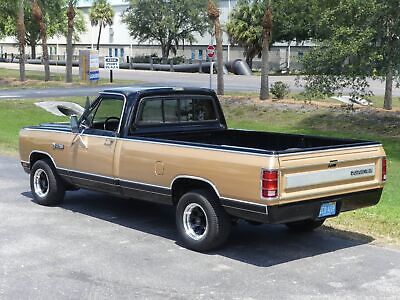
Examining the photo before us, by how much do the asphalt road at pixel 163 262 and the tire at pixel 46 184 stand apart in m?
0.38

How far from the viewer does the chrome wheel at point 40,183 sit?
927 cm

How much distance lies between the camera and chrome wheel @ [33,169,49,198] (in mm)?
9273

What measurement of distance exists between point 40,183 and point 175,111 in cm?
239

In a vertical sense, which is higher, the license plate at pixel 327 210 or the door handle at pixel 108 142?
the door handle at pixel 108 142

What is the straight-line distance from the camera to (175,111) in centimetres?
858

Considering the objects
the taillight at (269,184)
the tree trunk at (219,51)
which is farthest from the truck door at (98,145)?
the tree trunk at (219,51)

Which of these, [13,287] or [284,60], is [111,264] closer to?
[13,287]

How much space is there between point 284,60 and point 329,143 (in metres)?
58.3

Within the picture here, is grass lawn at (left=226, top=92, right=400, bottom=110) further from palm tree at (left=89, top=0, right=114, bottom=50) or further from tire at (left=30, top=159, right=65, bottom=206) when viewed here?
palm tree at (left=89, top=0, right=114, bottom=50)

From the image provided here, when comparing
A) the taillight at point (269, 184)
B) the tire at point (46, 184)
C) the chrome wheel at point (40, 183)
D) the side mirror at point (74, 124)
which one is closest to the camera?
the taillight at point (269, 184)

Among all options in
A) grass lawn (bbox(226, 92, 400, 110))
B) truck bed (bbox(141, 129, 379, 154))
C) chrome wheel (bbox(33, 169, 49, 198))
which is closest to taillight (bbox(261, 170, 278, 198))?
truck bed (bbox(141, 129, 379, 154))

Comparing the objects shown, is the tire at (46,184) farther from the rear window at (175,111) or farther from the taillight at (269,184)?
the taillight at (269,184)

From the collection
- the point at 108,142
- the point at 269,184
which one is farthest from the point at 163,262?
the point at 108,142

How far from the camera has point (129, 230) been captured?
25.7ft
